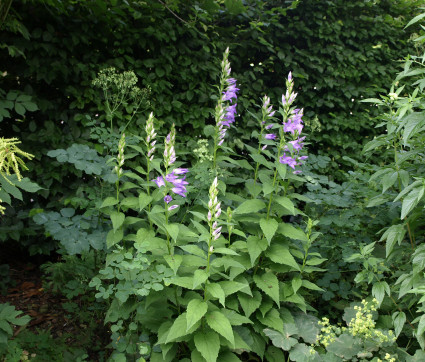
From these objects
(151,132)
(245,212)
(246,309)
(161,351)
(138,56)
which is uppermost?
(138,56)

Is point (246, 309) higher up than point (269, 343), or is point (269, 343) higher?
point (246, 309)

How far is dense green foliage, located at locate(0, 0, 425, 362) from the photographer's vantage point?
227 cm

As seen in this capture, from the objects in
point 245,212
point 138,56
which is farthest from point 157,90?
point 245,212

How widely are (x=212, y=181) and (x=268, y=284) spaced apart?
2.65 ft

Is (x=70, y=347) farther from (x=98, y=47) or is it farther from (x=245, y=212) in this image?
(x=98, y=47)

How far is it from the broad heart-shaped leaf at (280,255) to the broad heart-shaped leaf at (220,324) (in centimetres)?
58

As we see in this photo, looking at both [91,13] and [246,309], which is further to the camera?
[91,13]

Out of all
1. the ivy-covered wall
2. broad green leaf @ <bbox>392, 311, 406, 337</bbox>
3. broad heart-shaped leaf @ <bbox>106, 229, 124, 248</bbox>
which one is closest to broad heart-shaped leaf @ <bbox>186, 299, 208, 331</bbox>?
broad heart-shaped leaf @ <bbox>106, 229, 124, 248</bbox>

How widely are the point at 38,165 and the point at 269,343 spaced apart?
8.15ft

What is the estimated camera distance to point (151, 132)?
8.29ft

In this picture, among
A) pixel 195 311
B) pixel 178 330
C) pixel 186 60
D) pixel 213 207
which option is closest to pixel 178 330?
pixel 178 330

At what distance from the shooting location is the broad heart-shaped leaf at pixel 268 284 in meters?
2.45

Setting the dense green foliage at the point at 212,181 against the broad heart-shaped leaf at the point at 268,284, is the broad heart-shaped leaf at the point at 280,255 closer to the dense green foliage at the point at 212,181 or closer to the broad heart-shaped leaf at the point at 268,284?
the dense green foliage at the point at 212,181

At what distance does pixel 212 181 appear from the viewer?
8.95 feet
